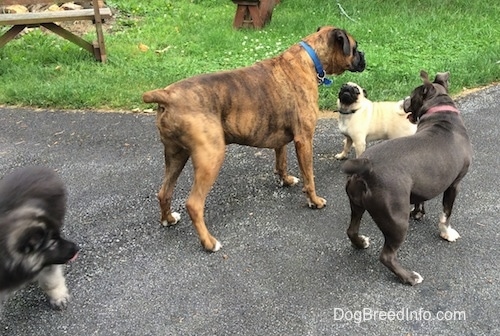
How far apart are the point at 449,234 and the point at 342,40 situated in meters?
1.95

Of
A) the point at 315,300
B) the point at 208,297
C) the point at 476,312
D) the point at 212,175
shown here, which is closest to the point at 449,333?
the point at 476,312

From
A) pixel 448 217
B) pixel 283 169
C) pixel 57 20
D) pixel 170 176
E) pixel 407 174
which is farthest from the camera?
A: pixel 57 20

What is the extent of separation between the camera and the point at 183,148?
417 cm

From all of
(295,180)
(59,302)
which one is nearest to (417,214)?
(295,180)

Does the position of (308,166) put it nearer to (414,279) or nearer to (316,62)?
(316,62)

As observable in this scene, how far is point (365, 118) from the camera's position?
5.25 meters

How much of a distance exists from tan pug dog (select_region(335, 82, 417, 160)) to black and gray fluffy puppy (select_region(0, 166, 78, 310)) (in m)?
2.90

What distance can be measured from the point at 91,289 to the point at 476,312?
2813 mm

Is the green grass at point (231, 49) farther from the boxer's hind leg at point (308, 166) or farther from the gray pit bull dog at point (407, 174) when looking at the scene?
the gray pit bull dog at point (407, 174)

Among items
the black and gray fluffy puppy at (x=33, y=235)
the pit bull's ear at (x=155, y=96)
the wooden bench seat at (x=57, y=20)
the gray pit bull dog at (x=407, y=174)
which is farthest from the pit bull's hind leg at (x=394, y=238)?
the wooden bench seat at (x=57, y=20)

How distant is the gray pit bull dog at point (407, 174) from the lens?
3490 mm

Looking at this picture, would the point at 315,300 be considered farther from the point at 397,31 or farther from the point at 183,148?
the point at 397,31

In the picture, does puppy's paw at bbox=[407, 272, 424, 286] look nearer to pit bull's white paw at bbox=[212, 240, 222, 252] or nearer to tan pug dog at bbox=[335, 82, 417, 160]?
pit bull's white paw at bbox=[212, 240, 222, 252]

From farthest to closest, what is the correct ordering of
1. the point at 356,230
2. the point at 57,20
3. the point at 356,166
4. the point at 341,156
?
the point at 57,20 → the point at 341,156 → the point at 356,230 → the point at 356,166
